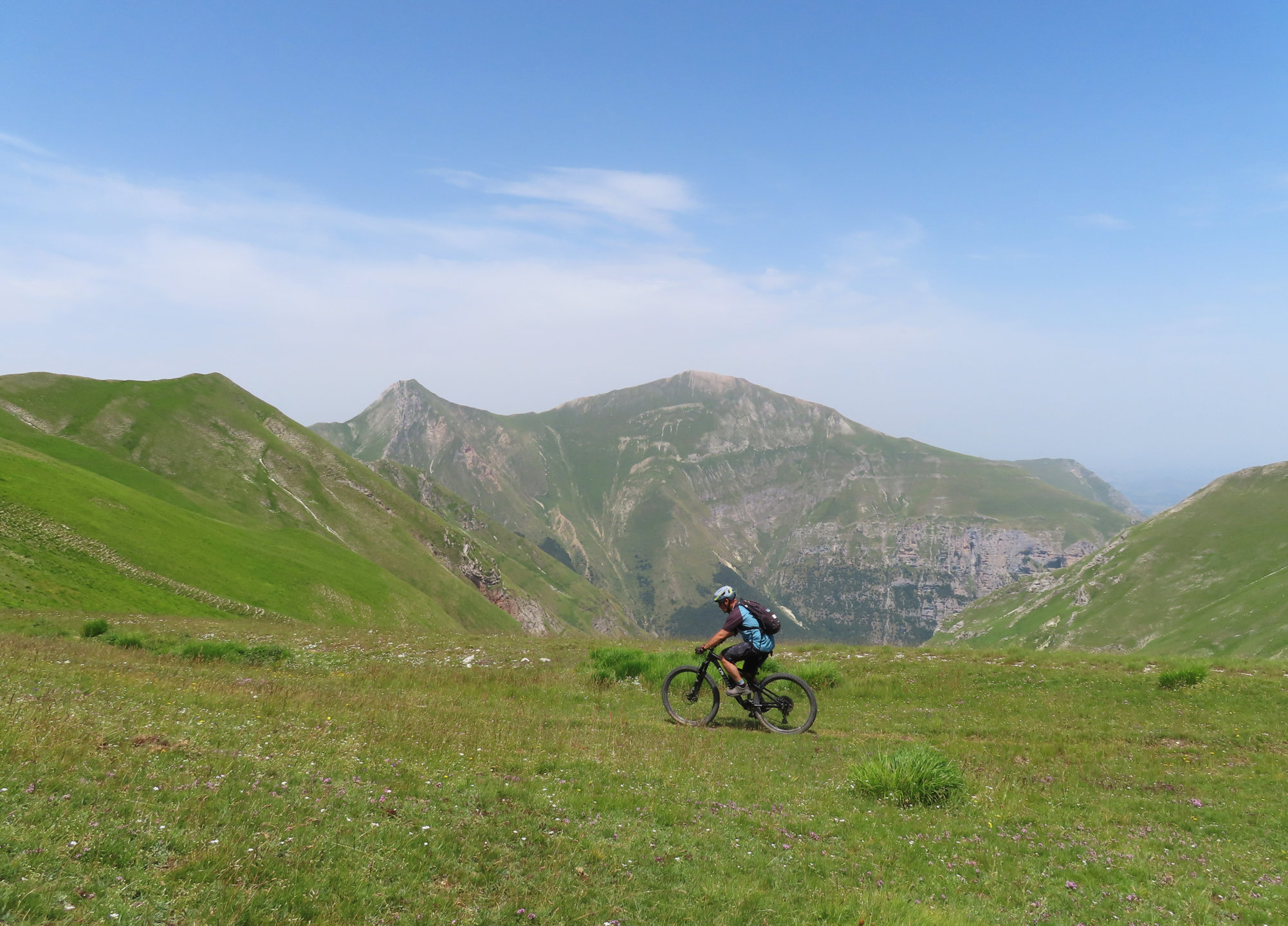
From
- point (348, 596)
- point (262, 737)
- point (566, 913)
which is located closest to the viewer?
point (566, 913)

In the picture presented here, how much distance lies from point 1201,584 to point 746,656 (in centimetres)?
20892

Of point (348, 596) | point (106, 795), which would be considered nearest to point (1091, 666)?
point (106, 795)

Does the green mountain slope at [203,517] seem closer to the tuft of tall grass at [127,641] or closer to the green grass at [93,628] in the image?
the green grass at [93,628]

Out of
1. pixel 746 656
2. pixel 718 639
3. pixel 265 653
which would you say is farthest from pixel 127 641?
pixel 746 656

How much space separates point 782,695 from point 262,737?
1323 centimetres

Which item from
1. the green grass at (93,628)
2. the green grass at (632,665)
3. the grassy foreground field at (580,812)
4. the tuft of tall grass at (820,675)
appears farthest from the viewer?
the green grass at (93,628)

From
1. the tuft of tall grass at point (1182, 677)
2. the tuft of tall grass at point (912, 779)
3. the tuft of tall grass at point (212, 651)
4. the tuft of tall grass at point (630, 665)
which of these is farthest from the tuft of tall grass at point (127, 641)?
the tuft of tall grass at point (1182, 677)

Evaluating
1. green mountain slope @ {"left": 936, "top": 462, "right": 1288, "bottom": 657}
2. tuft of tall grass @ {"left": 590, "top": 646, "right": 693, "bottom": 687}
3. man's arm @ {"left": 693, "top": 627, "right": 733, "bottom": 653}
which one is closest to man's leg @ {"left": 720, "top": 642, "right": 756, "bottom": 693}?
man's arm @ {"left": 693, "top": 627, "right": 733, "bottom": 653}

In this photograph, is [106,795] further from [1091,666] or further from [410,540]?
[410,540]

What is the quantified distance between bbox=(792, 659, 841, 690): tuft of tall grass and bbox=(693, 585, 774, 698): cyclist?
7.06 meters

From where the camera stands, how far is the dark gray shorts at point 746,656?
59.3 feet

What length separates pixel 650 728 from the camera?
17312 millimetres

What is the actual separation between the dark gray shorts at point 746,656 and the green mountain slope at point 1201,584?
142 metres

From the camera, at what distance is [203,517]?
7450 cm
